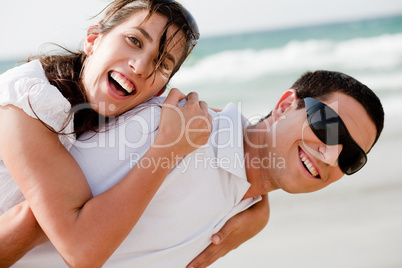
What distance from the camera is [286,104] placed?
9.61ft

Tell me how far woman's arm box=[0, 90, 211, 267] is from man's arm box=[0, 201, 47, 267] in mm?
82

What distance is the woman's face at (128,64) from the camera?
2.42 m

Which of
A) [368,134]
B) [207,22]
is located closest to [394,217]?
[368,134]

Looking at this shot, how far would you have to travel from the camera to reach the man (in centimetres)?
230

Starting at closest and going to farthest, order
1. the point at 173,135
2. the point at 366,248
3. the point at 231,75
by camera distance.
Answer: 1. the point at 173,135
2. the point at 366,248
3. the point at 231,75

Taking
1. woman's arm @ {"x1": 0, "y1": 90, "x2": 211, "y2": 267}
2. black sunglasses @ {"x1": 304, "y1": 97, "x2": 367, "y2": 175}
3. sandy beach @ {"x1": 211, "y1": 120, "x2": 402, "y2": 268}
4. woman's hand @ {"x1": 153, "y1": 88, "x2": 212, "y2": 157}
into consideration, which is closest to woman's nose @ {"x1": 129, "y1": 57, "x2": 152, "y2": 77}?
woman's hand @ {"x1": 153, "y1": 88, "x2": 212, "y2": 157}

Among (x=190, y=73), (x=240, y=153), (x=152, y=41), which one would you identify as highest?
(x=152, y=41)

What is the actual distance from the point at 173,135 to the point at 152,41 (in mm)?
538

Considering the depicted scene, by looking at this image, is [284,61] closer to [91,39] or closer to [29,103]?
[91,39]

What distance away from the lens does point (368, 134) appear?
2.80 m

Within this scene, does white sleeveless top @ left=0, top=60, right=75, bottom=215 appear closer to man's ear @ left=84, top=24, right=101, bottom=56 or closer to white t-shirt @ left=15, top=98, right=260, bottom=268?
white t-shirt @ left=15, top=98, right=260, bottom=268

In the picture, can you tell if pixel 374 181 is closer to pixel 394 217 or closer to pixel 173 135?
pixel 394 217

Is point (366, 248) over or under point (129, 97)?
under

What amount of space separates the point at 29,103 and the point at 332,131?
167 centimetres
